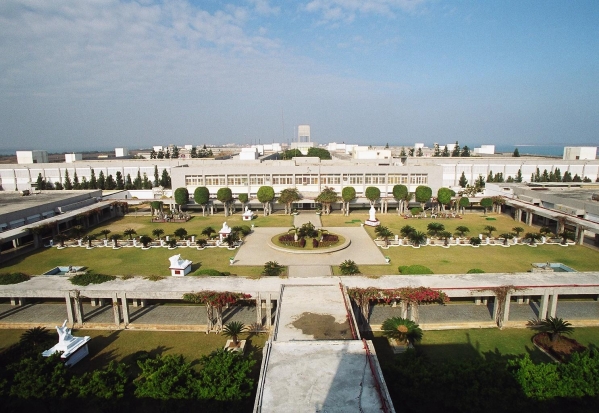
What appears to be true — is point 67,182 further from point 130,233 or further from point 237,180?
point 130,233

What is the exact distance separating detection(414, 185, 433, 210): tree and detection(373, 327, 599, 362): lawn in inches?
1031

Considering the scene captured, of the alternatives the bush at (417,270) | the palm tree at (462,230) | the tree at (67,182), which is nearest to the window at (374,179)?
the palm tree at (462,230)

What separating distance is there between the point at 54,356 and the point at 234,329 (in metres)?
6.42

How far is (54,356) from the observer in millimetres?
12617

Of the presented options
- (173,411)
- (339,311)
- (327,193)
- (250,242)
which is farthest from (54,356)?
(327,193)

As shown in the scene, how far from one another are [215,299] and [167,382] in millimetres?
5961

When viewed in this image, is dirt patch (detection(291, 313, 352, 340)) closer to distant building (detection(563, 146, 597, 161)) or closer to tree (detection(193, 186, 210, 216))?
tree (detection(193, 186, 210, 216))

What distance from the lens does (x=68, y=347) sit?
49.1 feet

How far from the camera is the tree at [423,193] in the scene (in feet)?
142

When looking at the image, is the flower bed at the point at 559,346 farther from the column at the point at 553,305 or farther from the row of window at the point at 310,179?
the row of window at the point at 310,179

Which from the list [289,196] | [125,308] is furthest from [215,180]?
[125,308]

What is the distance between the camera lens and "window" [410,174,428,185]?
155 ft

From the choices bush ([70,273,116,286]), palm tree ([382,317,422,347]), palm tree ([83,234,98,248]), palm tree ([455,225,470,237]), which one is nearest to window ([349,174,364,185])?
palm tree ([455,225,470,237])

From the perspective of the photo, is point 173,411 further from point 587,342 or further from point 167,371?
point 587,342
